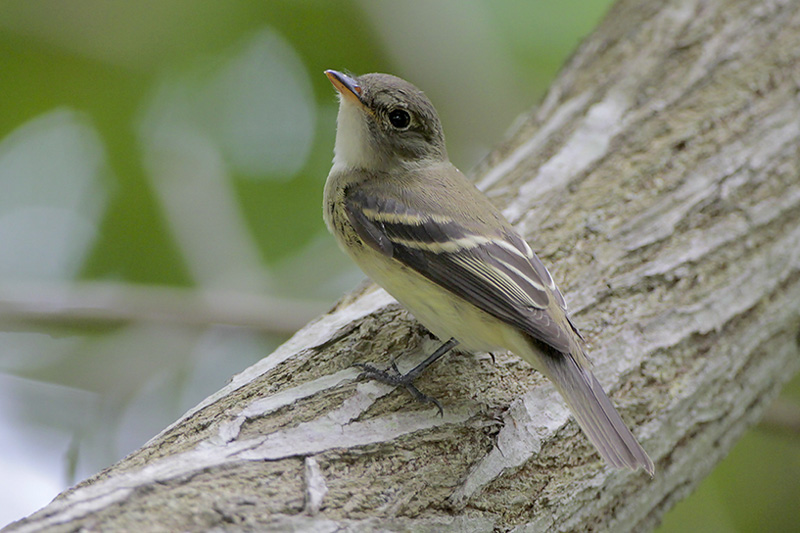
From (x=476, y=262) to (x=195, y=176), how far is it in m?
3.20

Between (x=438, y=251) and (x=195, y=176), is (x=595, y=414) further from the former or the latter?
(x=195, y=176)

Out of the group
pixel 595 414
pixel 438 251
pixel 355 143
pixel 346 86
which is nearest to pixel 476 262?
pixel 438 251

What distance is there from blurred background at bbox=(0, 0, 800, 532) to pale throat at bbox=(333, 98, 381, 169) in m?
1.37

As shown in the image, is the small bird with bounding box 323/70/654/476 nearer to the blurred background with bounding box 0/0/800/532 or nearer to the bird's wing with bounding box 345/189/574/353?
the bird's wing with bounding box 345/189/574/353

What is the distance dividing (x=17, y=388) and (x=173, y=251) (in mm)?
1414

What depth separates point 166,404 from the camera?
519 cm

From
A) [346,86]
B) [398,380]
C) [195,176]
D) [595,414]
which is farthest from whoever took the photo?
[195,176]

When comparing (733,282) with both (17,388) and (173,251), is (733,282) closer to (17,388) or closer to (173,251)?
(173,251)

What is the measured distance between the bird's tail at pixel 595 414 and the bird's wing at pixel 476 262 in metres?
0.08

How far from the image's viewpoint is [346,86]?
3432mm

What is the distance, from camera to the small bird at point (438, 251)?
2562mm

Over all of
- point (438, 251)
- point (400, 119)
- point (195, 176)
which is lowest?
point (438, 251)

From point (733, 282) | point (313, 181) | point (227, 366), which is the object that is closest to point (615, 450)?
point (733, 282)

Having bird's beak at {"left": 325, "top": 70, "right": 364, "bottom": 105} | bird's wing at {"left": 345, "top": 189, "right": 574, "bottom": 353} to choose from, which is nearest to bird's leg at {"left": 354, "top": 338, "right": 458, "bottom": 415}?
bird's wing at {"left": 345, "top": 189, "right": 574, "bottom": 353}
